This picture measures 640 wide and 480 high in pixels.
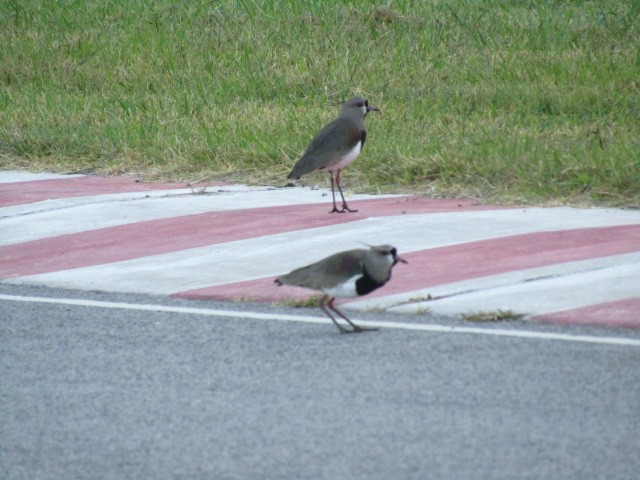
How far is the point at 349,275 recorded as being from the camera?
6520mm

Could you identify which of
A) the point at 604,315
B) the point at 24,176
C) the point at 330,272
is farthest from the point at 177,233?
the point at 604,315

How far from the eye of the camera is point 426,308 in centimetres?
705

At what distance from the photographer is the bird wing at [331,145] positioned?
33.2ft

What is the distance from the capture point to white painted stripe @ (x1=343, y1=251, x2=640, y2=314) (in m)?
7.13

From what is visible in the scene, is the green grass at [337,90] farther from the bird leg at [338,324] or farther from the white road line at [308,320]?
the bird leg at [338,324]

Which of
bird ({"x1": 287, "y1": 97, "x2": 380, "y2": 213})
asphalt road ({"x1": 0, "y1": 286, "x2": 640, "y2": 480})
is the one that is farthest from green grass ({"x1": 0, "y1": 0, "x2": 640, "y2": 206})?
asphalt road ({"x1": 0, "y1": 286, "x2": 640, "y2": 480})

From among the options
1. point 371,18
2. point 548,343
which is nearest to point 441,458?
point 548,343

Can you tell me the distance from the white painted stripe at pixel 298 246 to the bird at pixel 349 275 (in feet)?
5.20

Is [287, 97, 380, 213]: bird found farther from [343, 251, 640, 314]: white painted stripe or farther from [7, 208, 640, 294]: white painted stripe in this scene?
[343, 251, 640, 314]: white painted stripe

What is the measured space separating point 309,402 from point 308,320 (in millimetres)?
1607

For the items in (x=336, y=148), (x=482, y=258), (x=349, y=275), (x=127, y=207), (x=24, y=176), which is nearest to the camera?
(x=349, y=275)

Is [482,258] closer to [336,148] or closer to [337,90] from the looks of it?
[336,148]

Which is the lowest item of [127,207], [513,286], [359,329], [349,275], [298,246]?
[127,207]

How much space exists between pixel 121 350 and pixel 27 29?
1493cm
